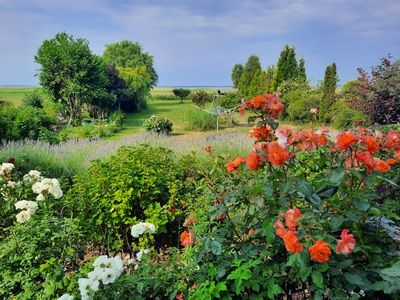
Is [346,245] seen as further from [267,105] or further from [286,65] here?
[286,65]

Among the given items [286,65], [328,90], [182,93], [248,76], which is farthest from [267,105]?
[182,93]

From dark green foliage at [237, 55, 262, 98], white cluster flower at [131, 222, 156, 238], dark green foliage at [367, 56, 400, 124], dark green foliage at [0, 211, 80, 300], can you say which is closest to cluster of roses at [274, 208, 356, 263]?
white cluster flower at [131, 222, 156, 238]

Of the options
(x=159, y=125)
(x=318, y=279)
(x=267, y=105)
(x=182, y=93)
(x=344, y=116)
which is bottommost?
(x=159, y=125)

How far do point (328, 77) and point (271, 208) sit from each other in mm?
16258

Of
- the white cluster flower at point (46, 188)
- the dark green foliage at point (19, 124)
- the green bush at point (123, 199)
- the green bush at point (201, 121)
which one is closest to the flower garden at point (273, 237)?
the white cluster flower at point (46, 188)

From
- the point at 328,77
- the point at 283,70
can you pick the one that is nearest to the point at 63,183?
the point at 328,77

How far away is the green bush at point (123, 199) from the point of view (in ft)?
12.9

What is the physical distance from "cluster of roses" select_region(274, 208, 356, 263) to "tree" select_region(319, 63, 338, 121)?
16.1 metres

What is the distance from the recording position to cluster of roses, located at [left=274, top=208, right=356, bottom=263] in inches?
55.7

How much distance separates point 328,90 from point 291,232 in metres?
16.7

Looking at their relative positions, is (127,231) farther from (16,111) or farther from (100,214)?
(16,111)

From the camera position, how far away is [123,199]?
3.86 metres

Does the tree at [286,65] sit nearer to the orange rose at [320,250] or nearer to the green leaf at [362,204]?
the green leaf at [362,204]

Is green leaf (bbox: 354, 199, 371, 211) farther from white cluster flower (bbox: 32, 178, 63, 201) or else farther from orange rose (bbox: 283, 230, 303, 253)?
white cluster flower (bbox: 32, 178, 63, 201)
